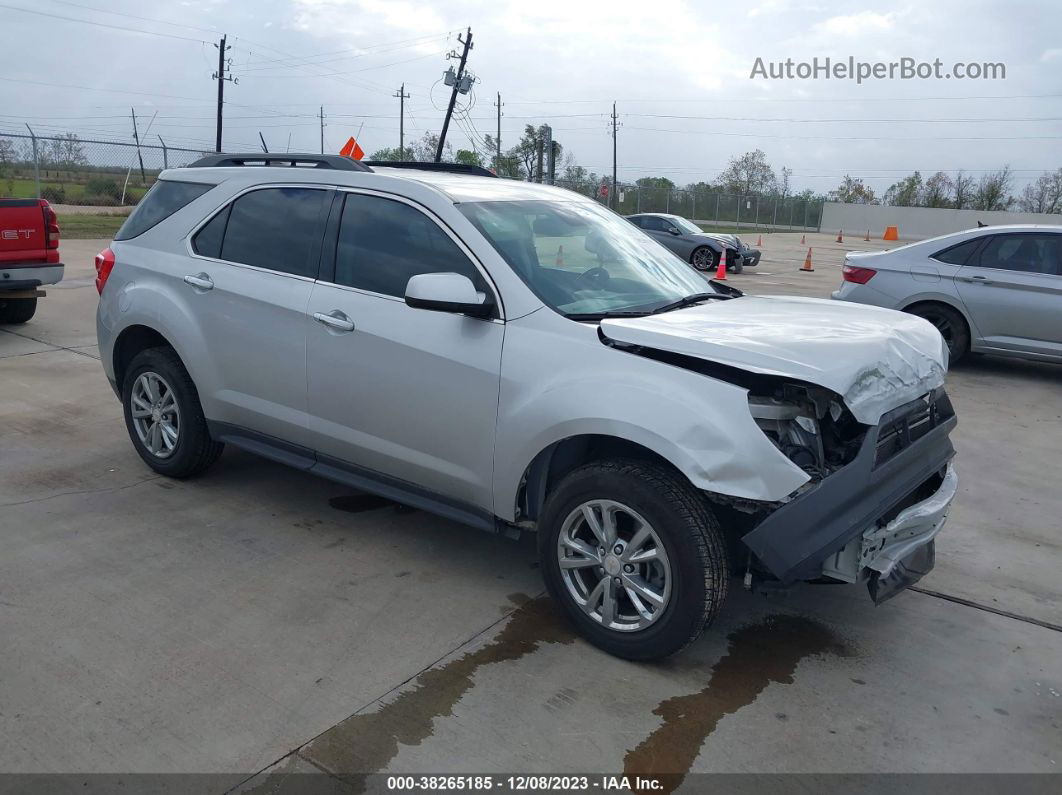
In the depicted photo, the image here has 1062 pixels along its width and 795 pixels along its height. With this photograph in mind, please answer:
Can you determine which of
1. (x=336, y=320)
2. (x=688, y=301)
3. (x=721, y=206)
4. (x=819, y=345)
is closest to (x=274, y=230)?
(x=336, y=320)

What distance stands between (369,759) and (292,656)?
2.45 ft

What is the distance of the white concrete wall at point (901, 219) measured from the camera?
55.2 meters

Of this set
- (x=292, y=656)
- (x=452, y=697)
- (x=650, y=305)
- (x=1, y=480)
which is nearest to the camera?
(x=452, y=697)

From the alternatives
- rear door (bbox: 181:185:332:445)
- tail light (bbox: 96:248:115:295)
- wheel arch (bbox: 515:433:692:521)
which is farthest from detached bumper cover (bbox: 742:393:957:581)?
tail light (bbox: 96:248:115:295)

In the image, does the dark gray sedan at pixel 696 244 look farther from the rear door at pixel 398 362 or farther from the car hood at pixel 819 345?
the car hood at pixel 819 345

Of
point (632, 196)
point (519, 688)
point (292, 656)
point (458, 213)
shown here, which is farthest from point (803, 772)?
point (632, 196)

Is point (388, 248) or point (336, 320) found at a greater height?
point (388, 248)

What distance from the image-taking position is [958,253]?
9.51 meters

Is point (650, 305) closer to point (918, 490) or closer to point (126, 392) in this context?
point (918, 490)

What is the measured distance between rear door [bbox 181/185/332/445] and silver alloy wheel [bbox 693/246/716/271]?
55.5 feet

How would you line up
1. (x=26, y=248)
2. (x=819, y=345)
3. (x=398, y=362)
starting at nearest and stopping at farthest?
(x=819, y=345) < (x=398, y=362) < (x=26, y=248)

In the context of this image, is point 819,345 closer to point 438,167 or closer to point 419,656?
point 419,656

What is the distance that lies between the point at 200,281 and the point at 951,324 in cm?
768

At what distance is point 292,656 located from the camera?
358cm
